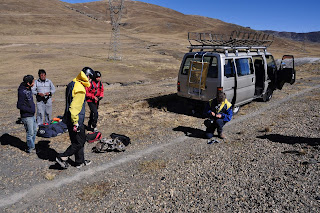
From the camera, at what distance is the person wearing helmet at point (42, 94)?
7398mm

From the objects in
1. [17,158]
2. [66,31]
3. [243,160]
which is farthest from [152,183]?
[66,31]

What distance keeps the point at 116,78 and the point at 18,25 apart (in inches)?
2776

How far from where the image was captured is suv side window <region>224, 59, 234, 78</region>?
8.49 m

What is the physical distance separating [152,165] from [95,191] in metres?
1.38

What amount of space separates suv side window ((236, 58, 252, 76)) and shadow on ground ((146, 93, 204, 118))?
5.80 ft

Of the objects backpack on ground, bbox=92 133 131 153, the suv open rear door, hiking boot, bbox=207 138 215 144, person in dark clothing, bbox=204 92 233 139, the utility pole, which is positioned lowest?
backpack on ground, bbox=92 133 131 153

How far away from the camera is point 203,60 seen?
8.60 m

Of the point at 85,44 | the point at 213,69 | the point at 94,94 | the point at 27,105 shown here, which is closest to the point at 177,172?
the point at 94,94

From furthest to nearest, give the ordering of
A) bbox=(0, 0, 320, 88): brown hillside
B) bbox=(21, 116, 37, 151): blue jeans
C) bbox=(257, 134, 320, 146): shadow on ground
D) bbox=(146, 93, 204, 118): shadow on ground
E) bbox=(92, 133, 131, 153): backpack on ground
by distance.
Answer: bbox=(0, 0, 320, 88): brown hillside
bbox=(146, 93, 204, 118): shadow on ground
bbox=(257, 134, 320, 146): shadow on ground
bbox=(92, 133, 131, 153): backpack on ground
bbox=(21, 116, 37, 151): blue jeans

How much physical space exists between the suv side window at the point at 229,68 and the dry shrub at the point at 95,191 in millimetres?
5424

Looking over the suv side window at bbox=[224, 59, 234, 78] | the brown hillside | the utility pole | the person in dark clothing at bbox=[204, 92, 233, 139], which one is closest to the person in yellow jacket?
the person in dark clothing at bbox=[204, 92, 233, 139]

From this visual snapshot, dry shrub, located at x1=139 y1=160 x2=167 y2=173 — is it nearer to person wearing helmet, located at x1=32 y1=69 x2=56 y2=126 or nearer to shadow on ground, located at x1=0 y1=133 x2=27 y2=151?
shadow on ground, located at x1=0 y1=133 x2=27 y2=151

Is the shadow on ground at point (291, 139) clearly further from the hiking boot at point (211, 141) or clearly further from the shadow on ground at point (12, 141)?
the shadow on ground at point (12, 141)

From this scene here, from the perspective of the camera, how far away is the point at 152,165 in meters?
5.52
